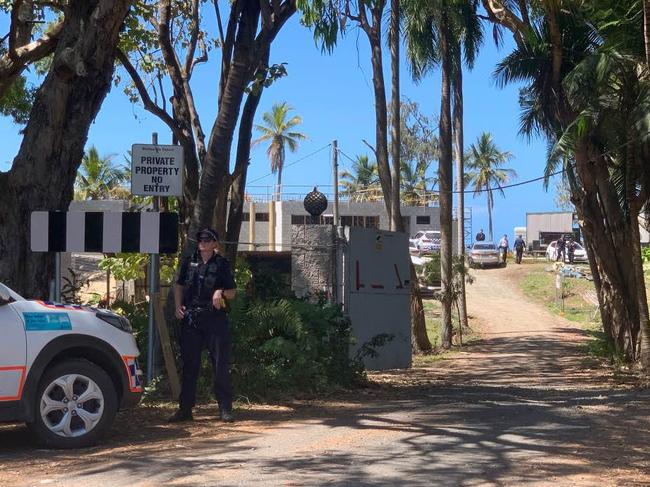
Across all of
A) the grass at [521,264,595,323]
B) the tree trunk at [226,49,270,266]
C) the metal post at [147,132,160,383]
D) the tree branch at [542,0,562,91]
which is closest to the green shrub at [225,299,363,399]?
the metal post at [147,132,160,383]

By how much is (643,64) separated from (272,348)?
755cm

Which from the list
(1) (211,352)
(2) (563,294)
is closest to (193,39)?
(1) (211,352)

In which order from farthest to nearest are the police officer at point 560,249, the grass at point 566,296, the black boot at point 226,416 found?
the police officer at point 560,249
the grass at point 566,296
the black boot at point 226,416

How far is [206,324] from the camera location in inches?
326

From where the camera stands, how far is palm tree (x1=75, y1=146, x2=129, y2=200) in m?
53.2

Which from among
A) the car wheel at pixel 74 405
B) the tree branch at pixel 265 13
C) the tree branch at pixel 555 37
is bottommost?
the car wheel at pixel 74 405

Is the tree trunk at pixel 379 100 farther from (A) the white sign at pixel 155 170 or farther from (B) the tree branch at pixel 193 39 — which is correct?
(A) the white sign at pixel 155 170

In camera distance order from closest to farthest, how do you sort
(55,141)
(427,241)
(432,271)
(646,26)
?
1. (55,141)
2. (646,26)
3. (432,271)
4. (427,241)

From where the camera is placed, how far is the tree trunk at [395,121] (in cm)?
1942

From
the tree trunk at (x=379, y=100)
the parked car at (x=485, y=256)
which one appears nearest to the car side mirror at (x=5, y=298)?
the tree trunk at (x=379, y=100)

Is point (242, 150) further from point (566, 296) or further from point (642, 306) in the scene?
point (566, 296)

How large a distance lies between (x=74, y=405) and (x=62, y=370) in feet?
0.99

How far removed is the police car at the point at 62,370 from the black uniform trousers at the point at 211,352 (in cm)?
71

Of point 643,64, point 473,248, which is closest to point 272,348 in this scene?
point 643,64
